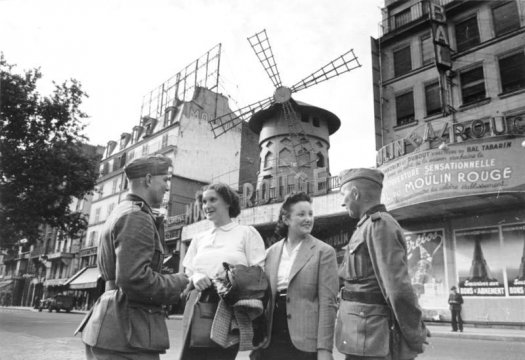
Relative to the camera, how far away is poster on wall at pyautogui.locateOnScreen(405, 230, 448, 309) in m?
15.4

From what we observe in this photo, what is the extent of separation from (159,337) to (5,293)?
55.0 m

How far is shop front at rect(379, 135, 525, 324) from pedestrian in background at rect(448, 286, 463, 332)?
1.08 meters

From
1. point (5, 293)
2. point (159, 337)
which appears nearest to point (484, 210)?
point (159, 337)

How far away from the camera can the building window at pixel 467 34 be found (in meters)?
17.2

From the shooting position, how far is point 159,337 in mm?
2225

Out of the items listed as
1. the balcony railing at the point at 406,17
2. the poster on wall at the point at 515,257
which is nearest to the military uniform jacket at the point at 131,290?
the poster on wall at the point at 515,257

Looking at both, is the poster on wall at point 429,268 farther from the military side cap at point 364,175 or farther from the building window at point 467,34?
the military side cap at point 364,175

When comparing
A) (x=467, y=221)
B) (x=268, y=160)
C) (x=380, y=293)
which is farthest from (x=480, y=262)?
(x=268, y=160)

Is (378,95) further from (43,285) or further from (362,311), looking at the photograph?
(43,285)

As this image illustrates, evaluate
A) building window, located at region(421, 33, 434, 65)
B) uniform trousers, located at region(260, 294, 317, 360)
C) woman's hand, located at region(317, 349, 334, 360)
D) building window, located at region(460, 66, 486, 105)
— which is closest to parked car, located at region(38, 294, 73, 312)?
building window, located at region(421, 33, 434, 65)

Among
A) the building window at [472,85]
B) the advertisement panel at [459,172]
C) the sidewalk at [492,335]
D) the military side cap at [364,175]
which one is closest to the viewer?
the military side cap at [364,175]

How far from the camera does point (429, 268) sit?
15.8 meters

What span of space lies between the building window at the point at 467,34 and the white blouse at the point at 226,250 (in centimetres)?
1741

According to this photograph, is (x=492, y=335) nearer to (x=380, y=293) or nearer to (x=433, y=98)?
(x=433, y=98)
